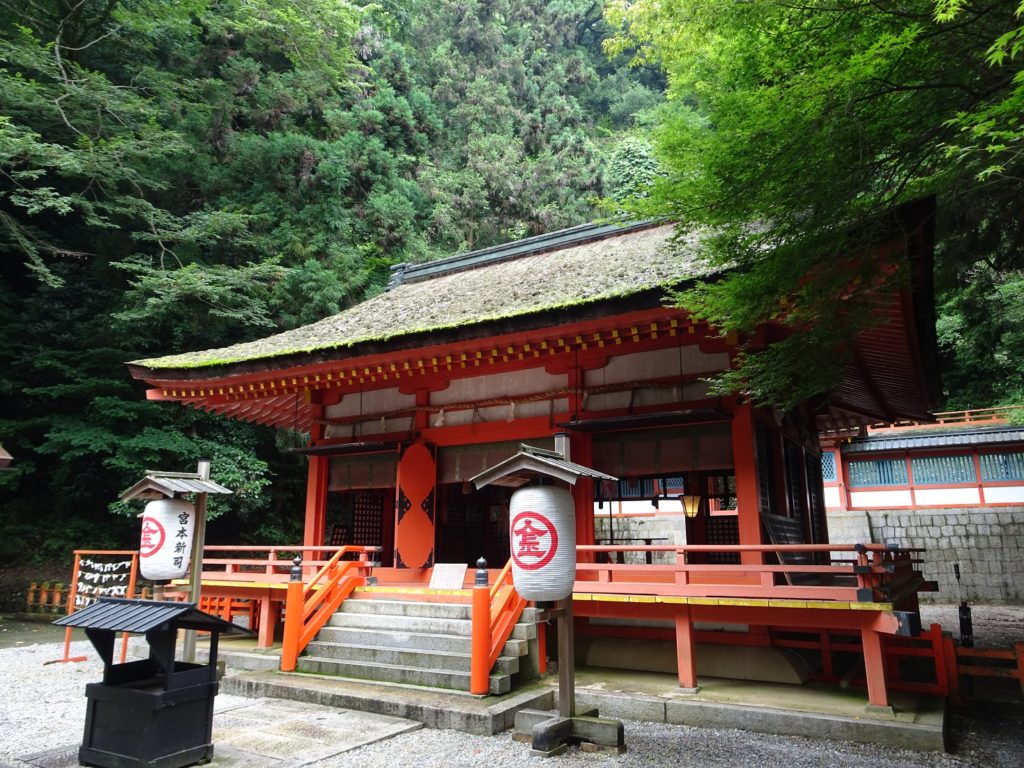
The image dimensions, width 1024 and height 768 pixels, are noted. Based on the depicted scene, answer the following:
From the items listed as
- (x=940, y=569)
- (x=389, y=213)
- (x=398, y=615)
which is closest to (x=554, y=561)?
(x=398, y=615)

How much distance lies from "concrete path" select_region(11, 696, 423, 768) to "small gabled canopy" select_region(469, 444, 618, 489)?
8.04ft

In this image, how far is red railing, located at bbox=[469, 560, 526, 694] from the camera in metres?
6.29

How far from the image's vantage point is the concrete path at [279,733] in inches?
192

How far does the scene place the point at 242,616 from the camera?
1422 centimetres

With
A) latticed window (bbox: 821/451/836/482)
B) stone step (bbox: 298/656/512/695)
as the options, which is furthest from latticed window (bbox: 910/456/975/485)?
stone step (bbox: 298/656/512/695)

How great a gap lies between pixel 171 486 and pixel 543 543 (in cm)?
413

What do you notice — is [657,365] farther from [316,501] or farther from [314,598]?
[316,501]

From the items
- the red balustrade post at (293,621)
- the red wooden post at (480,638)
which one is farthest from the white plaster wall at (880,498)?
the red balustrade post at (293,621)

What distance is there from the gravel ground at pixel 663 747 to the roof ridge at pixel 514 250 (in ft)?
30.0

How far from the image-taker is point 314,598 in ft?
26.6

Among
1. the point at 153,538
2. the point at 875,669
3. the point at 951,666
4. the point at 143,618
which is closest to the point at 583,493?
the point at 875,669

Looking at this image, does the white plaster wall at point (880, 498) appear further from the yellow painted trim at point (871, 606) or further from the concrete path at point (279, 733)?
the concrete path at point (279, 733)

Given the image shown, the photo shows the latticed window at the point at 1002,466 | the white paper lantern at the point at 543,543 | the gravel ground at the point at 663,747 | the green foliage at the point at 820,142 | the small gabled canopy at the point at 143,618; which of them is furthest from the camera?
the latticed window at the point at 1002,466

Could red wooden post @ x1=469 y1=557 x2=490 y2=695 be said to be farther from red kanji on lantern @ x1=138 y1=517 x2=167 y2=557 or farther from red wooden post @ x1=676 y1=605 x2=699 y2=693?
red kanji on lantern @ x1=138 y1=517 x2=167 y2=557
